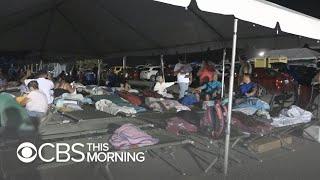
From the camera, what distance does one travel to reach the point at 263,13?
6.11 meters

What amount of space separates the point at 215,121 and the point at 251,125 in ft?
2.69

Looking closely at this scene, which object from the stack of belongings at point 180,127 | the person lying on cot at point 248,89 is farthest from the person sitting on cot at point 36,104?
the person lying on cot at point 248,89

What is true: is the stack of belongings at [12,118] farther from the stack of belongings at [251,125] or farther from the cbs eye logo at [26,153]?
the stack of belongings at [251,125]

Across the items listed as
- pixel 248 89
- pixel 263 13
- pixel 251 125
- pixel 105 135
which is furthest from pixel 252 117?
pixel 105 135

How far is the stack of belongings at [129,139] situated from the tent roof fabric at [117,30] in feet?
14.9

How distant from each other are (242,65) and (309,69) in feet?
32.4

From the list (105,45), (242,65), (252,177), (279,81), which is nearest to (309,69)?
(279,81)

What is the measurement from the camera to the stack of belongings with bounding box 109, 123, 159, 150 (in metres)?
5.82

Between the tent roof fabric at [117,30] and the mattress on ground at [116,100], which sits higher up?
the tent roof fabric at [117,30]

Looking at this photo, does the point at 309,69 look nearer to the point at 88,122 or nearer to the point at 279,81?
the point at 279,81

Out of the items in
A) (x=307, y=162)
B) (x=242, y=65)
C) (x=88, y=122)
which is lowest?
(x=307, y=162)

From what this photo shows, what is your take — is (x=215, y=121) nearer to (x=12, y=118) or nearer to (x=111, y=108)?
(x=12, y=118)

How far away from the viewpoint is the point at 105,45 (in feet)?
53.1

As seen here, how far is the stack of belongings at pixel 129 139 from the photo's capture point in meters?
5.82
